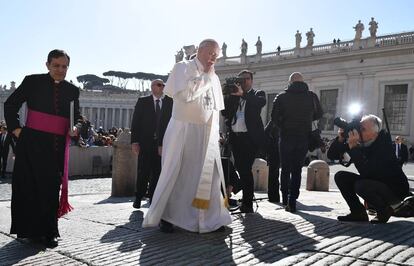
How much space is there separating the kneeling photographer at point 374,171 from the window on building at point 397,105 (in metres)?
30.6

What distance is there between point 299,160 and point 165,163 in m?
2.38

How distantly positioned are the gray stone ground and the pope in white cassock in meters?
0.18

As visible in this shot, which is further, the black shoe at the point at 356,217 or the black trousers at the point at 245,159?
the black trousers at the point at 245,159

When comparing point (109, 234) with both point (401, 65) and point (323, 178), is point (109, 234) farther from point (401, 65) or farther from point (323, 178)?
point (401, 65)

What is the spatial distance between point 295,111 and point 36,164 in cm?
352

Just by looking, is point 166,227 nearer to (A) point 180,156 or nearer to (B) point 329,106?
(A) point 180,156

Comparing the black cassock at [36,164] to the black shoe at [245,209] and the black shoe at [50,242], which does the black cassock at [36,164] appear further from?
the black shoe at [245,209]

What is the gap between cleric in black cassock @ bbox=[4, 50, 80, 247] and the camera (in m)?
4.01

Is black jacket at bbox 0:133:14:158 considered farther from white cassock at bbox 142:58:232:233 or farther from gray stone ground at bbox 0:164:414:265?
white cassock at bbox 142:58:232:233

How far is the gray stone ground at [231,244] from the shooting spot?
337 cm

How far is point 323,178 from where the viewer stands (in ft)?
35.8

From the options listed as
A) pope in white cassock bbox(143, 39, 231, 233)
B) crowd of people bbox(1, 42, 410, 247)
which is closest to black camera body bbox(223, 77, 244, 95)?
crowd of people bbox(1, 42, 410, 247)

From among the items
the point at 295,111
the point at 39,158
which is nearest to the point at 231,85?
the point at 295,111

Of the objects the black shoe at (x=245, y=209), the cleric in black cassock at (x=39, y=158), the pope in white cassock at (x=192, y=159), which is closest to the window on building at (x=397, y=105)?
the black shoe at (x=245, y=209)
